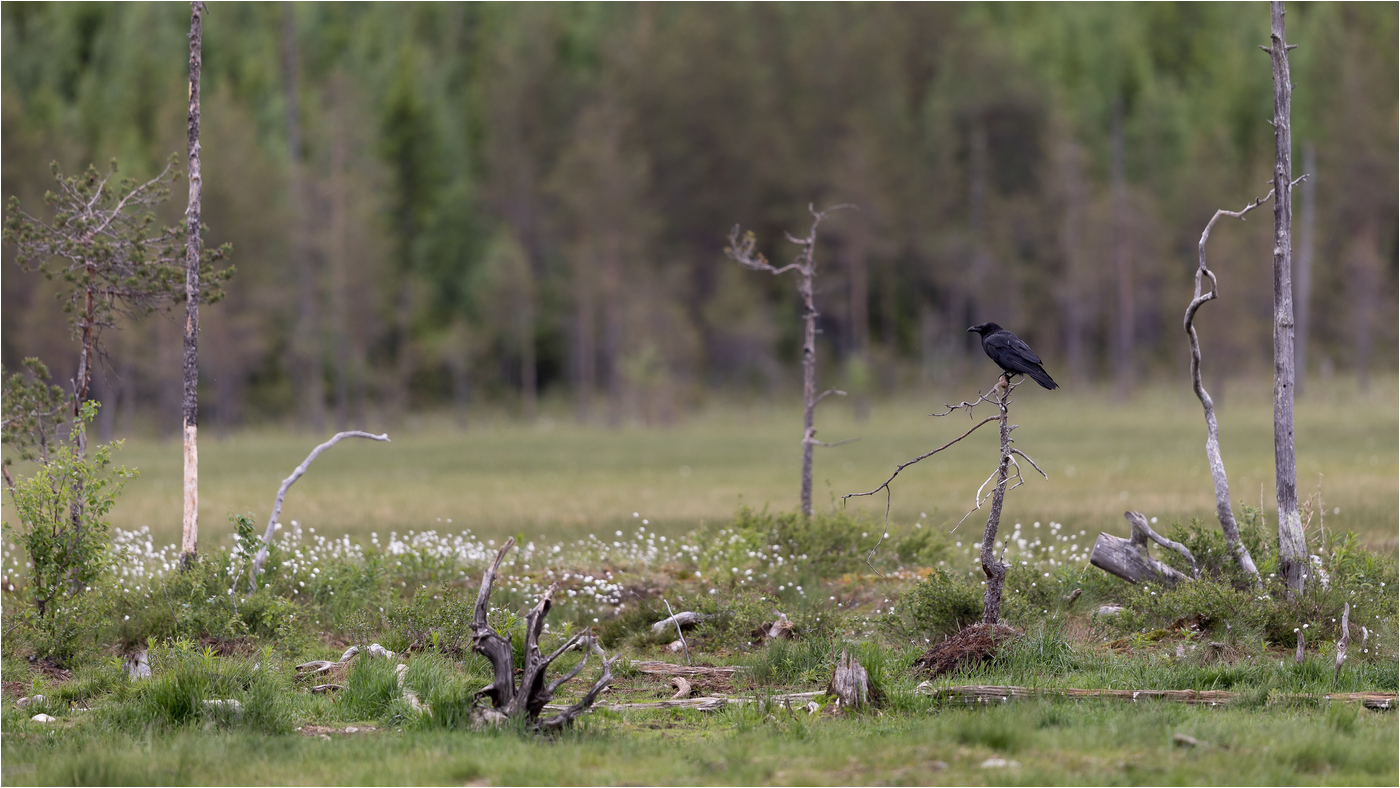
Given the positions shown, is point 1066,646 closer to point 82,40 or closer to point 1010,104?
point 1010,104

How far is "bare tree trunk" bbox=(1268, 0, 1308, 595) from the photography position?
1204cm

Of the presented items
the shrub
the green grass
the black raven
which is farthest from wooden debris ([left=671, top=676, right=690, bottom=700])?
the black raven

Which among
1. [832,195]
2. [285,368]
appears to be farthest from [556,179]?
[285,368]

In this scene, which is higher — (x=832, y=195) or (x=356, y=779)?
(x=832, y=195)

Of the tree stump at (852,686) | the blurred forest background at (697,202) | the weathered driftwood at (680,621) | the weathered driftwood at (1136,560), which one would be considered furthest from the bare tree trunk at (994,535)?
the blurred forest background at (697,202)

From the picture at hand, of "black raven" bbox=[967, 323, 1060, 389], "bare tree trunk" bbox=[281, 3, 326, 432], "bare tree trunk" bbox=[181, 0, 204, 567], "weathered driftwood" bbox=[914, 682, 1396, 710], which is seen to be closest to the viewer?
"weathered driftwood" bbox=[914, 682, 1396, 710]

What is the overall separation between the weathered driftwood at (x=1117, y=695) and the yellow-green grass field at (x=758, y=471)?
386 centimetres

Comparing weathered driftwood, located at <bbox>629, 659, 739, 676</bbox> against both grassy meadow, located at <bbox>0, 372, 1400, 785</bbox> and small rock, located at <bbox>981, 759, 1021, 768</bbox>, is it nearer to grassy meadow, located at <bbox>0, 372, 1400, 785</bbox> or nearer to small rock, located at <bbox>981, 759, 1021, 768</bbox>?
grassy meadow, located at <bbox>0, 372, 1400, 785</bbox>

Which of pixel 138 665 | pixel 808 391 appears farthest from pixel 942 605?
pixel 138 665

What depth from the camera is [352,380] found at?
67.4 metres

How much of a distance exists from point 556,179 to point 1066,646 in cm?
5625

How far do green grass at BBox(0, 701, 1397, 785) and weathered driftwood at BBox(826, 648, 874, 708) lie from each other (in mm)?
325

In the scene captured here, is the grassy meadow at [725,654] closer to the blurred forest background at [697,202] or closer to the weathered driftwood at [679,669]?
the weathered driftwood at [679,669]

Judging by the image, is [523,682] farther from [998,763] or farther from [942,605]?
[942,605]
